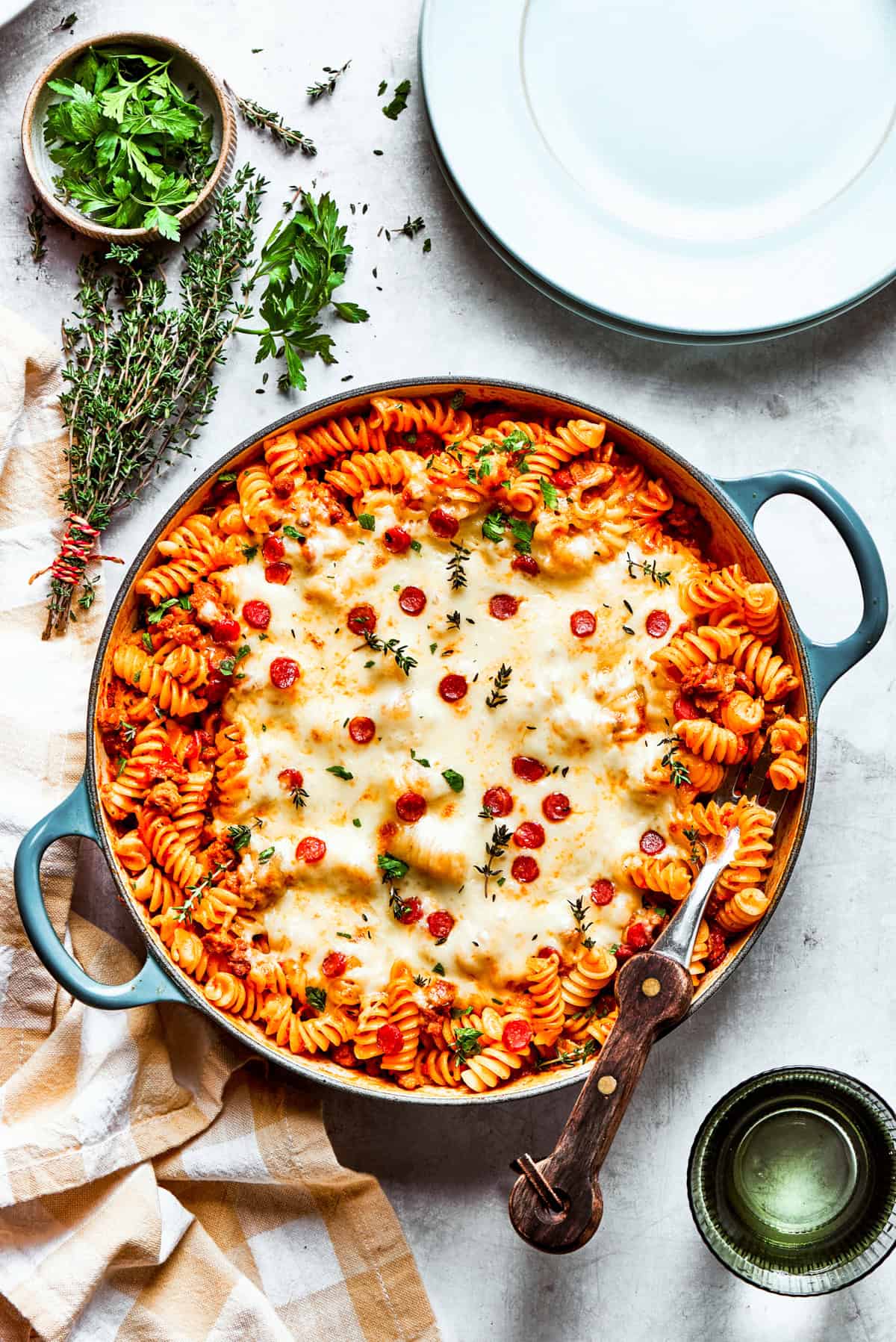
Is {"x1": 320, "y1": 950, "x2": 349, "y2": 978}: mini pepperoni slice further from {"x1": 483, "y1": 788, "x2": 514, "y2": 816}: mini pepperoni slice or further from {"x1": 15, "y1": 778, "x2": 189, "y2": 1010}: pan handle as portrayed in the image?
{"x1": 483, "y1": 788, "x2": 514, "y2": 816}: mini pepperoni slice

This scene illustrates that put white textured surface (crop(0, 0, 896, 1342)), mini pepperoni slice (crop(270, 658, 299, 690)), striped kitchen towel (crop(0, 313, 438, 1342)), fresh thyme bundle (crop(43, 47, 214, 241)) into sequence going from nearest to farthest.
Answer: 1. mini pepperoni slice (crop(270, 658, 299, 690))
2. striped kitchen towel (crop(0, 313, 438, 1342))
3. fresh thyme bundle (crop(43, 47, 214, 241))
4. white textured surface (crop(0, 0, 896, 1342))

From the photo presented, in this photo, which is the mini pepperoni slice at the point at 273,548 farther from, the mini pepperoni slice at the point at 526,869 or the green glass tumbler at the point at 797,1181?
the green glass tumbler at the point at 797,1181

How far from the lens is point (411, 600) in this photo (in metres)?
3.85

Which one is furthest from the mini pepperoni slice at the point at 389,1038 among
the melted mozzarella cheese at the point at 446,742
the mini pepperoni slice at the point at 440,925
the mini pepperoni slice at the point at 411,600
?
the mini pepperoni slice at the point at 411,600

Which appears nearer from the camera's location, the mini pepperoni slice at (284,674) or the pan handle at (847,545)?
the pan handle at (847,545)

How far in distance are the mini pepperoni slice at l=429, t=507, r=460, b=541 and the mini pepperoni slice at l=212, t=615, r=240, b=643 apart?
2.22 feet

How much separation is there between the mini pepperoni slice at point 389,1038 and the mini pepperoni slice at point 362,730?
86cm

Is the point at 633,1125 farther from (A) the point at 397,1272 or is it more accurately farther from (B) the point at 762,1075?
(A) the point at 397,1272

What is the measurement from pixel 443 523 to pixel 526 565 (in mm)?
291

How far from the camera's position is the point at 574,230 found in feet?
13.8

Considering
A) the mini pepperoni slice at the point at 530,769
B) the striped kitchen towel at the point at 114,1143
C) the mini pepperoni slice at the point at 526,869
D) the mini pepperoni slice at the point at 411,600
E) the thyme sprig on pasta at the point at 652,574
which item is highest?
the thyme sprig on pasta at the point at 652,574

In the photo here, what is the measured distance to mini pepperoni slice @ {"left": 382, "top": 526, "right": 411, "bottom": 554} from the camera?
3826 mm

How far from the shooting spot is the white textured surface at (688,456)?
4.15 metres

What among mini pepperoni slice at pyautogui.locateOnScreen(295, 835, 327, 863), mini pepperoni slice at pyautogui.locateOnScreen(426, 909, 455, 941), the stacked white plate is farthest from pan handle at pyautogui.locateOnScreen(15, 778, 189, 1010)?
the stacked white plate
